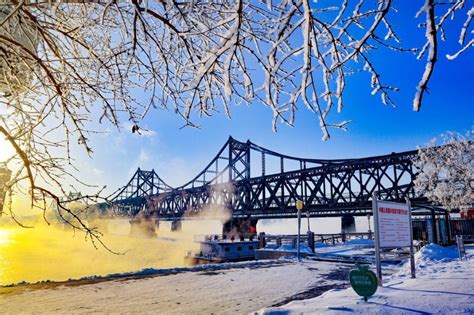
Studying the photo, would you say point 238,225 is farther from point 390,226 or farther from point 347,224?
point 390,226

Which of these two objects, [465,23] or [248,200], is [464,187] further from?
[248,200]

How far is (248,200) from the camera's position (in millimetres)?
62188

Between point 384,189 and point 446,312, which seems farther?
point 384,189

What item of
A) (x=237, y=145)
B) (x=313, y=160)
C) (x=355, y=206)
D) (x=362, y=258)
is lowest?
(x=362, y=258)

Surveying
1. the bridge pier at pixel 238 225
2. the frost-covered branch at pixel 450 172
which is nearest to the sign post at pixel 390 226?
the frost-covered branch at pixel 450 172

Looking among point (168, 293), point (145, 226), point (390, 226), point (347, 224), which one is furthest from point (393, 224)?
point (145, 226)

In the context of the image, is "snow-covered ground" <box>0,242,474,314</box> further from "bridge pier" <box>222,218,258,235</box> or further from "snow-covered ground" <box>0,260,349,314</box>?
"bridge pier" <box>222,218,258,235</box>

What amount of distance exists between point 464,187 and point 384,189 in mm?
12573

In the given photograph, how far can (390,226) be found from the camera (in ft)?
25.6

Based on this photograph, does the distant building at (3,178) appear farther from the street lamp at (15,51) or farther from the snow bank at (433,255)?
the snow bank at (433,255)

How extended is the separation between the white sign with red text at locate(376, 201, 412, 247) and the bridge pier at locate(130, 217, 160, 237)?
8706 cm

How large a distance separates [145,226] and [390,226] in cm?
9340

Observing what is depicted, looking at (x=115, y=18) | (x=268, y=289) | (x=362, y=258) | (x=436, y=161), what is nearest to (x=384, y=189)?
(x=436, y=161)

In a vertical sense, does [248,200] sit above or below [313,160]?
below
